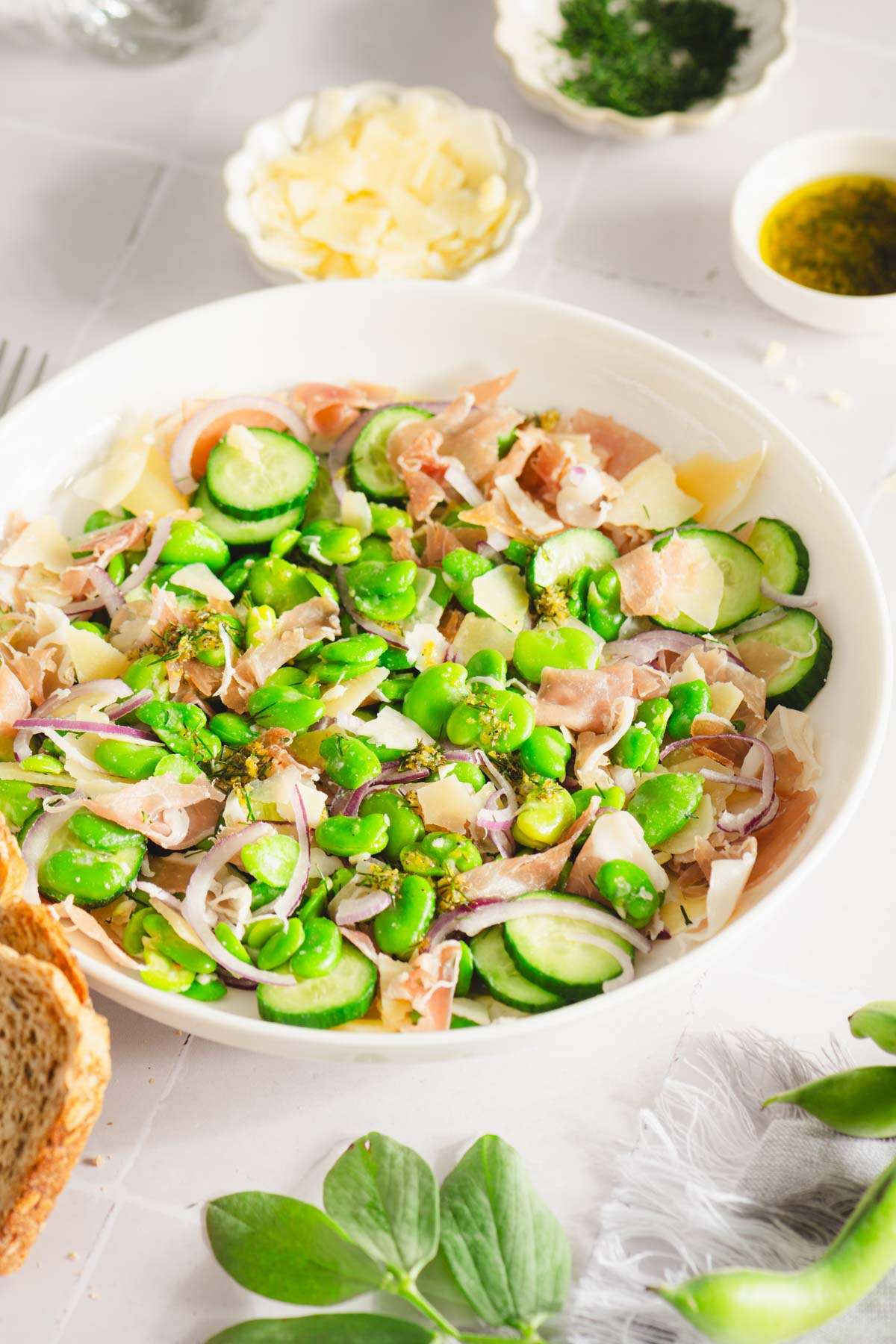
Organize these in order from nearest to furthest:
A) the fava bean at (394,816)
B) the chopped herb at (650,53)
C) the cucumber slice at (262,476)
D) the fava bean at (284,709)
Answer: the fava bean at (394,816) < the fava bean at (284,709) < the cucumber slice at (262,476) < the chopped herb at (650,53)

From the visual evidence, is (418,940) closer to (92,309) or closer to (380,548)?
(380,548)

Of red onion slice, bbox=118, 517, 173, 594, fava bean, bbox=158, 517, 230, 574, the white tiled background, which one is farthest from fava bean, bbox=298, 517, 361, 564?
the white tiled background

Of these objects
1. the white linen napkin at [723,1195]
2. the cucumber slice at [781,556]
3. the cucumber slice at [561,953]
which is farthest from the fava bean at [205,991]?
the cucumber slice at [781,556]

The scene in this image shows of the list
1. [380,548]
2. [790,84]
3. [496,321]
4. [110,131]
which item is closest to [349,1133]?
[380,548]

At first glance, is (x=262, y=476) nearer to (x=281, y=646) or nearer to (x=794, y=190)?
(x=281, y=646)

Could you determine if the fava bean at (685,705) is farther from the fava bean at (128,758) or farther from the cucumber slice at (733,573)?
the fava bean at (128,758)

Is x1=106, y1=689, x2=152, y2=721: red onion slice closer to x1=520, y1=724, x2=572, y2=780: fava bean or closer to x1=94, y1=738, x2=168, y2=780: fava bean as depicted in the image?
x1=94, y1=738, x2=168, y2=780: fava bean
